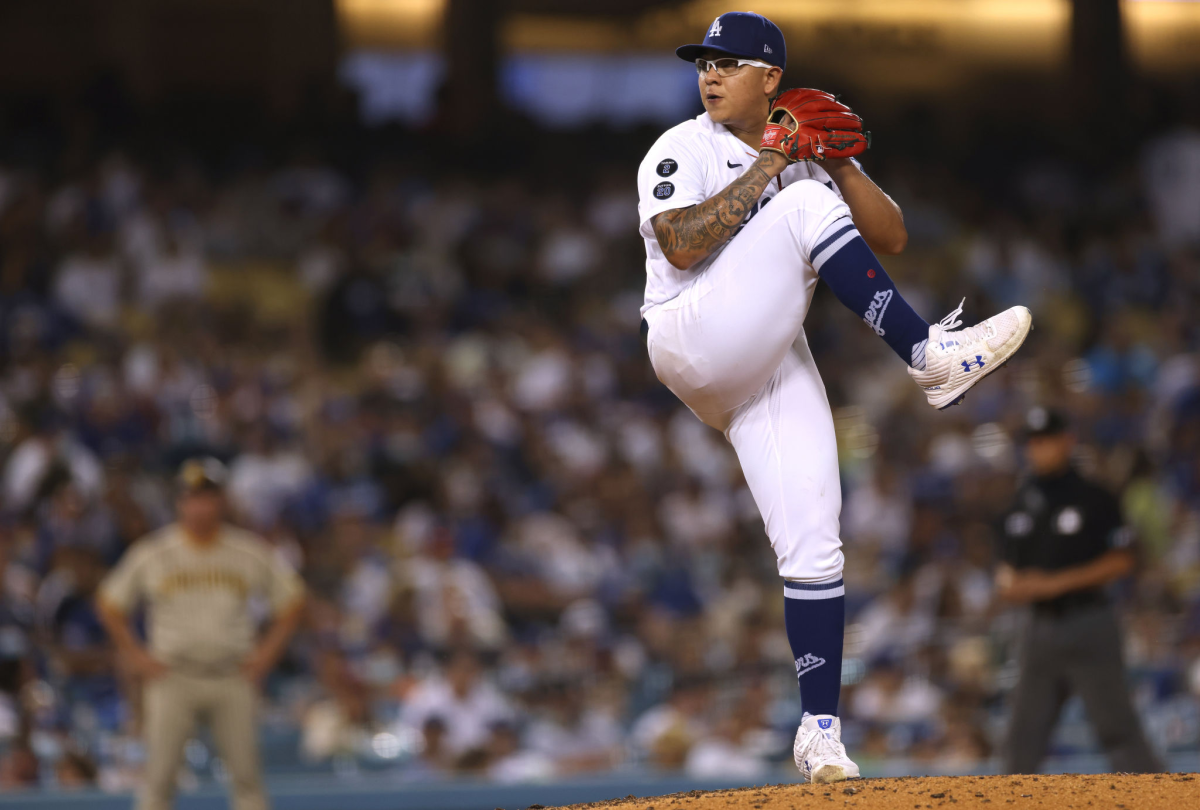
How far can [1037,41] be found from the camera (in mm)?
14508

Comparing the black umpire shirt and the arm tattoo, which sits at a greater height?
the arm tattoo

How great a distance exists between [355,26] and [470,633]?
7.74m

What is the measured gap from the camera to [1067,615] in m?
5.89

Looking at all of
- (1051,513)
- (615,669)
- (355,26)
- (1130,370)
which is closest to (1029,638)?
(1051,513)

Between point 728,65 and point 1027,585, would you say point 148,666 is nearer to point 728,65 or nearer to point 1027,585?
point 1027,585

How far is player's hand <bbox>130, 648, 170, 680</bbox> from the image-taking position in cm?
632

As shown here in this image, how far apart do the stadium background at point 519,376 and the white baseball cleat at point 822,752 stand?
12.5 ft

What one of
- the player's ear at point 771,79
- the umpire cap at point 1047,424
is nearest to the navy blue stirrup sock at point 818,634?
the player's ear at point 771,79

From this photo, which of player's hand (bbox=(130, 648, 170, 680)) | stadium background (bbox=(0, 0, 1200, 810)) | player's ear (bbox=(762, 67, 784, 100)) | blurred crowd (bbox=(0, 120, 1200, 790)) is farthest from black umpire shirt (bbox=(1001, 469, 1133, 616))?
player's hand (bbox=(130, 648, 170, 680))

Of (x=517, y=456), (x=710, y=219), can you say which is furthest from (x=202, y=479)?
(x=710, y=219)

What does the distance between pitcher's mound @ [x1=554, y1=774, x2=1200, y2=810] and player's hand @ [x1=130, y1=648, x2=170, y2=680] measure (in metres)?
3.79

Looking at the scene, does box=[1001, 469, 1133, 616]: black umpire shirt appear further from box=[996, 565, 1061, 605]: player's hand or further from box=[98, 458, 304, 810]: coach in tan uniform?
box=[98, 458, 304, 810]: coach in tan uniform

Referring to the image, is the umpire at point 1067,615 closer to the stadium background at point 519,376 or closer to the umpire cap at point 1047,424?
the umpire cap at point 1047,424

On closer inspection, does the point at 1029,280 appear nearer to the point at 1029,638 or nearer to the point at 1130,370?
the point at 1130,370
